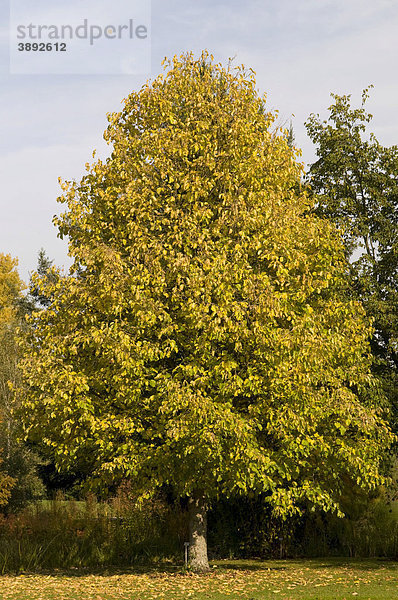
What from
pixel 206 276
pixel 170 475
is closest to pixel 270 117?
pixel 206 276

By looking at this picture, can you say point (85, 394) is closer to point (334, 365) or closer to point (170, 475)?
point (170, 475)

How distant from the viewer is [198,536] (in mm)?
16734

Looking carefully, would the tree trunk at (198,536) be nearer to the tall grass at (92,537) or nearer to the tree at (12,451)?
the tall grass at (92,537)

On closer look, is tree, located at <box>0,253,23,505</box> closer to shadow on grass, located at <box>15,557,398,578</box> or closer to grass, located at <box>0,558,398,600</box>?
shadow on grass, located at <box>15,557,398,578</box>

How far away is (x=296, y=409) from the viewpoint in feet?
47.3

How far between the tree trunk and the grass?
15.5 inches

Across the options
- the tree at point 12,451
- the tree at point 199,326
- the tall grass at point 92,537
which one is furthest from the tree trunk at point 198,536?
the tree at point 12,451

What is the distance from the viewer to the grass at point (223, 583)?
1303cm

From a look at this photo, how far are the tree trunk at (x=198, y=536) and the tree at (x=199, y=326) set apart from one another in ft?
0.18

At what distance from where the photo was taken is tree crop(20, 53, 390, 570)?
45.8 feet

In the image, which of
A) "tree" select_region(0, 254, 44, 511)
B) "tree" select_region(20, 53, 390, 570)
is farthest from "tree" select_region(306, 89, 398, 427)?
"tree" select_region(0, 254, 44, 511)

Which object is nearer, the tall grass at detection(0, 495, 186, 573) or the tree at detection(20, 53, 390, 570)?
the tree at detection(20, 53, 390, 570)

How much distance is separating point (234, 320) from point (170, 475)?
12.1 ft

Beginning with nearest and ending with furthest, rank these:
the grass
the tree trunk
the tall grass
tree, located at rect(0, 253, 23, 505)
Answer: the grass
the tree trunk
the tall grass
tree, located at rect(0, 253, 23, 505)
